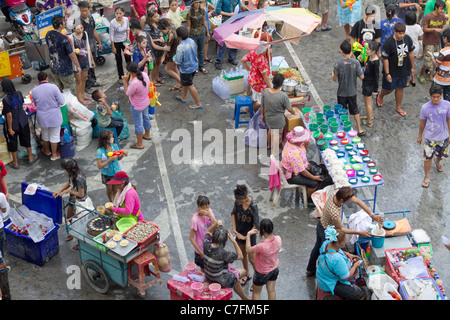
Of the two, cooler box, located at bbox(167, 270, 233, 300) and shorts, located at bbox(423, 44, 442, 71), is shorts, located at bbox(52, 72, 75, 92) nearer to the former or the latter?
cooler box, located at bbox(167, 270, 233, 300)

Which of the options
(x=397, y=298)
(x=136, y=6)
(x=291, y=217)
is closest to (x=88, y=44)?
(x=136, y=6)

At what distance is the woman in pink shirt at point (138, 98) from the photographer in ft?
37.0

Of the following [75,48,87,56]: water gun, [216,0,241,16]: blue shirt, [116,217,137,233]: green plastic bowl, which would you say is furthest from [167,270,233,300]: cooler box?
[216,0,241,16]: blue shirt

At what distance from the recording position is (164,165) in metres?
11.4

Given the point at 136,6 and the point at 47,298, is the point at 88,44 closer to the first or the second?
the point at 136,6

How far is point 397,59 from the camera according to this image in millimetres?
12070

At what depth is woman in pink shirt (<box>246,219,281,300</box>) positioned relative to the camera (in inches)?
309

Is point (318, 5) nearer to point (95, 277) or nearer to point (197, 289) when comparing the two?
point (95, 277)

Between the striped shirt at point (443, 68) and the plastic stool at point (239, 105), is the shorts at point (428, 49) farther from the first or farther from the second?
the plastic stool at point (239, 105)

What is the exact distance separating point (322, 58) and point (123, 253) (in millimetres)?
8360

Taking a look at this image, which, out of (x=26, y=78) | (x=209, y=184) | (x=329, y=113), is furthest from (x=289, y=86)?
(x=26, y=78)

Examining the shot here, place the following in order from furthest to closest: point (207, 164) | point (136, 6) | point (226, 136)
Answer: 1. point (136, 6)
2. point (226, 136)
3. point (207, 164)

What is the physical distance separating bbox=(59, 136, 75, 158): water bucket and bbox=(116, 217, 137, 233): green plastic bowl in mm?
3192

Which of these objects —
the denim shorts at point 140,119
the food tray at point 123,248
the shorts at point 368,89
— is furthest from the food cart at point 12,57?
the shorts at point 368,89
